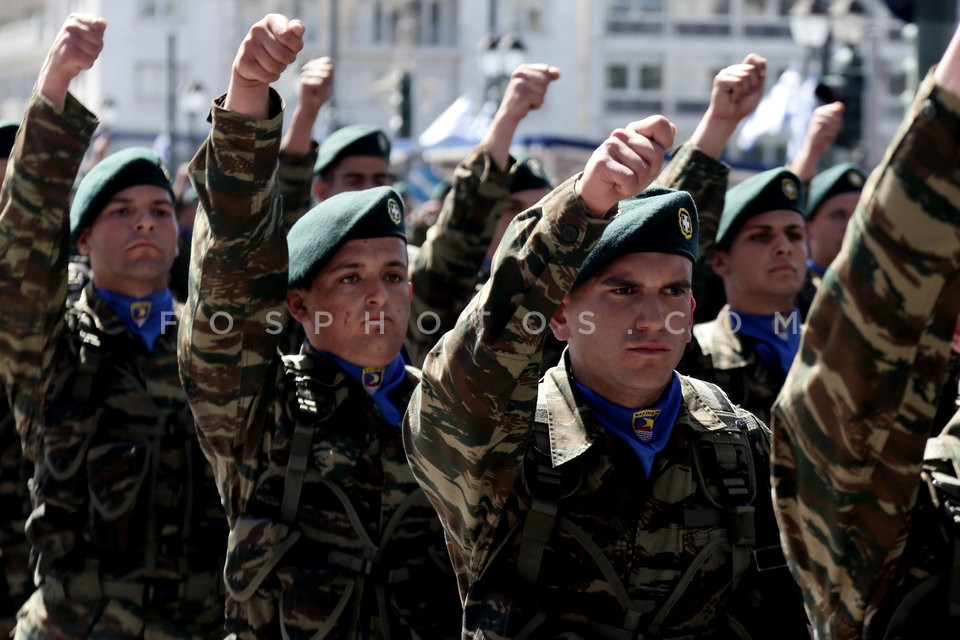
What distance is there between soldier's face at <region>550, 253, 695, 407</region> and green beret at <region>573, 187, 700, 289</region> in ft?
0.07

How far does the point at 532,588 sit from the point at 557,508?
180mm

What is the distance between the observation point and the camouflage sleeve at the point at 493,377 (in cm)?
281

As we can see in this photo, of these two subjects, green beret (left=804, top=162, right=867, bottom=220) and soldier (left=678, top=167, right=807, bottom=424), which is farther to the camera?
green beret (left=804, top=162, right=867, bottom=220)

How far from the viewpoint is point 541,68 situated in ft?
17.0

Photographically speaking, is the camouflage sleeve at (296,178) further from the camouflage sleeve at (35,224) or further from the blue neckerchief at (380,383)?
the blue neckerchief at (380,383)

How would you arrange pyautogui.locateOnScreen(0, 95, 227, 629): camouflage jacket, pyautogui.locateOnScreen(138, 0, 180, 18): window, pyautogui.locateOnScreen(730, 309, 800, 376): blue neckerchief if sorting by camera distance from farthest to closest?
pyautogui.locateOnScreen(138, 0, 180, 18): window → pyautogui.locateOnScreen(730, 309, 800, 376): blue neckerchief → pyautogui.locateOnScreen(0, 95, 227, 629): camouflage jacket

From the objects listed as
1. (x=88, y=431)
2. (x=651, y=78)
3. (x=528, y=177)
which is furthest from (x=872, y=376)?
(x=651, y=78)

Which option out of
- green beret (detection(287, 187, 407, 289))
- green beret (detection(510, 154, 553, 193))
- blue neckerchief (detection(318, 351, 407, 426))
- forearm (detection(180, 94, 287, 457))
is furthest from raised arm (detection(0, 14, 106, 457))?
green beret (detection(510, 154, 553, 193))

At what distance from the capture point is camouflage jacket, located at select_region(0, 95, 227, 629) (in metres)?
4.58

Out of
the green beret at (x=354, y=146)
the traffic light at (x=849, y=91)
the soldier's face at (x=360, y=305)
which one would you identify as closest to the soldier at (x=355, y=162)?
the green beret at (x=354, y=146)

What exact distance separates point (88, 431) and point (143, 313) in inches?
21.7

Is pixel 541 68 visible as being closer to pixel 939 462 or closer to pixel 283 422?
pixel 283 422

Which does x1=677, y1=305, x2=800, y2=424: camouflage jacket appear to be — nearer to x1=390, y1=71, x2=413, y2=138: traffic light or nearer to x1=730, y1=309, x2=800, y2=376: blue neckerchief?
x1=730, y1=309, x2=800, y2=376: blue neckerchief

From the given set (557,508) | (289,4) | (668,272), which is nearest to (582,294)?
(668,272)
